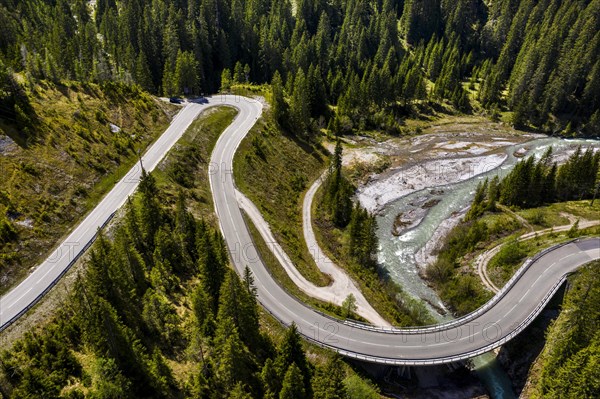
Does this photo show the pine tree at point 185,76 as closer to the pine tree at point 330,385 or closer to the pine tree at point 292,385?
the pine tree at point 292,385

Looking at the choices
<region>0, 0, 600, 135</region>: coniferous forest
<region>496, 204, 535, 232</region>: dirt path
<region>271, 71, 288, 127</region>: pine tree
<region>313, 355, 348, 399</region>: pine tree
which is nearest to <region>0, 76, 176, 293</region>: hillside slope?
<region>0, 0, 600, 135</region>: coniferous forest

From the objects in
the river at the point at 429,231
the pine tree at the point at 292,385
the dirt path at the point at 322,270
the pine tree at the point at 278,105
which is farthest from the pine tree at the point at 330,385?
the pine tree at the point at 278,105

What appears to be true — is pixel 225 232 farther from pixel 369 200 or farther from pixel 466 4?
pixel 466 4

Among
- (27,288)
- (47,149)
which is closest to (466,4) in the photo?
(47,149)

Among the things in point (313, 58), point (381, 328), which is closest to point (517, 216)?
point (381, 328)

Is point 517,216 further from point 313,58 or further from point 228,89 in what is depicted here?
point 313,58
